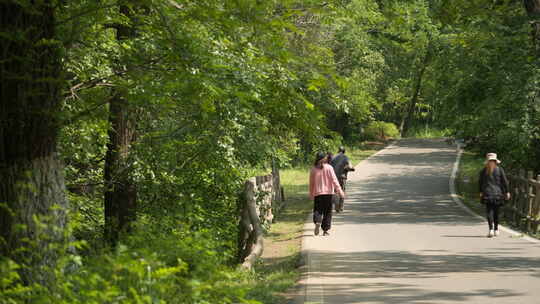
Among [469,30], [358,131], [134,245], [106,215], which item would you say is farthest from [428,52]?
[134,245]

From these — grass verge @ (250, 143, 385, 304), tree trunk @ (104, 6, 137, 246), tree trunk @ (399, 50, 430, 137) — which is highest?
tree trunk @ (399, 50, 430, 137)

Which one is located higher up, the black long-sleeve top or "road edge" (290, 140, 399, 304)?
the black long-sleeve top

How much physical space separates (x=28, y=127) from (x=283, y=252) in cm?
902

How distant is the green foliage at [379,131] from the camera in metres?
63.7

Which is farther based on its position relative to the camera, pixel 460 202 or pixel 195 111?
pixel 460 202

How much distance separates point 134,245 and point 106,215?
460 cm

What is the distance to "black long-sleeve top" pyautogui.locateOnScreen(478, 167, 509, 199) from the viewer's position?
653 inches

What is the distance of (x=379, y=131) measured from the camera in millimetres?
64812

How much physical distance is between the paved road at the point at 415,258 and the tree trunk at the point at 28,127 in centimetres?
360

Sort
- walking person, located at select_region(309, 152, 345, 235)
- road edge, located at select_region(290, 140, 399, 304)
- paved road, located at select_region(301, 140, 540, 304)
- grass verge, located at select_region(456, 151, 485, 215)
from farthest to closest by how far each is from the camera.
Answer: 1. grass verge, located at select_region(456, 151, 485, 215)
2. walking person, located at select_region(309, 152, 345, 235)
3. paved road, located at select_region(301, 140, 540, 304)
4. road edge, located at select_region(290, 140, 399, 304)

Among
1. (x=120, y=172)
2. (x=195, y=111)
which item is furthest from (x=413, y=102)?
(x=195, y=111)

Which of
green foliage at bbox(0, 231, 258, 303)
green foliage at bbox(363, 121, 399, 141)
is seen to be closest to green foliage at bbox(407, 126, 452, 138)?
green foliage at bbox(363, 121, 399, 141)

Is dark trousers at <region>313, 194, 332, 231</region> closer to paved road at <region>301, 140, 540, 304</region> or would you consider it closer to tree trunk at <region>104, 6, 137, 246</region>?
paved road at <region>301, 140, 540, 304</region>

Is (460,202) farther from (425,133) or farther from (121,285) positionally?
(425,133)
